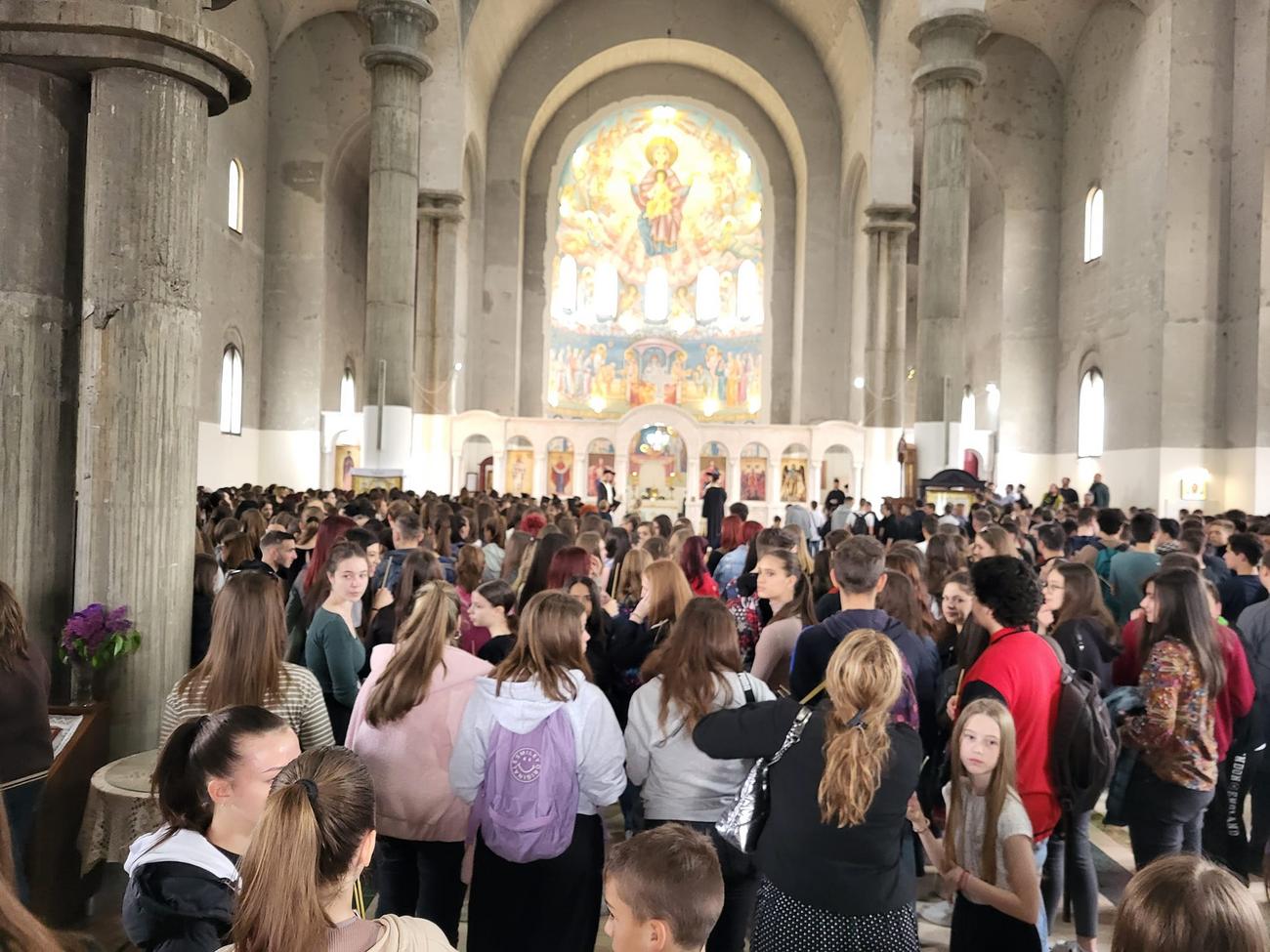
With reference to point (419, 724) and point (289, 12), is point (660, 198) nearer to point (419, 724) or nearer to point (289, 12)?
point (289, 12)

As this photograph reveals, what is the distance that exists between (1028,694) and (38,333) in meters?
A: 5.29

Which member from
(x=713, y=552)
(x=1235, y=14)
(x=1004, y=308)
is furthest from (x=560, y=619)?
(x=1004, y=308)

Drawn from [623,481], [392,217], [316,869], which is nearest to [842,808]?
[316,869]

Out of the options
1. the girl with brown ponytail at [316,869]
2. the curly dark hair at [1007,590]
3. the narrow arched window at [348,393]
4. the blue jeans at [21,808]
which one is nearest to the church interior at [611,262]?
the narrow arched window at [348,393]

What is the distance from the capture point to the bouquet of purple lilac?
17.7 ft

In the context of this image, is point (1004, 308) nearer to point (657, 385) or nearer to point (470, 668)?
point (657, 385)

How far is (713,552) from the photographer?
9625 mm

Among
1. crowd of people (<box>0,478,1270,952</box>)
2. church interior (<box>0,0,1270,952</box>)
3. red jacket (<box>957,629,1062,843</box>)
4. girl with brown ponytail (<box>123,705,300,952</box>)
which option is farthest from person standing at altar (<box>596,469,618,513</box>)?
girl with brown ponytail (<box>123,705,300,952</box>)

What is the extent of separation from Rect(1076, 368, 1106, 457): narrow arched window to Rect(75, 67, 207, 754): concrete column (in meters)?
24.0

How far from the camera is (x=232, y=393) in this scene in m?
24.1

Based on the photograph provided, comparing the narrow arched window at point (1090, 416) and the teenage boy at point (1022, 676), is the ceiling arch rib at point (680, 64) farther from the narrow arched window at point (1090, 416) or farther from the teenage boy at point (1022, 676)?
the teenage boy at point (1022, 676)

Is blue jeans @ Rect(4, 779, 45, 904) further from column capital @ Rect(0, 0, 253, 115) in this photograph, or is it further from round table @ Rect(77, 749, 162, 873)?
column capital @ Rect(0, 0, 253, 115)

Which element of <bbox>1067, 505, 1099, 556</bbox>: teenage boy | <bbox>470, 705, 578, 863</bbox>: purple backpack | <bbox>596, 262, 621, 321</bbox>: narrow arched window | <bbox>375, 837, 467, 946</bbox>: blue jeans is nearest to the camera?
<bbox>470, 705, 578, 863</bbox>: purple backpack

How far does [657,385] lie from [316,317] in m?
15.5
